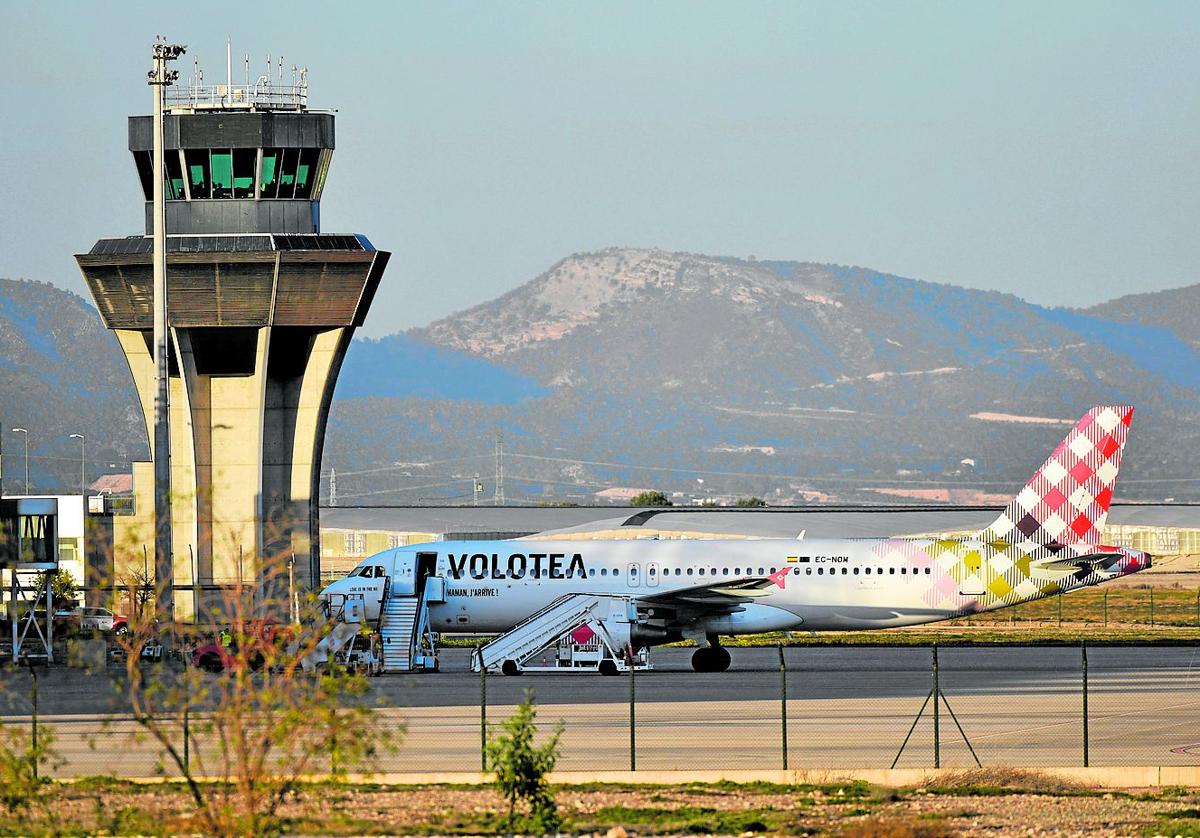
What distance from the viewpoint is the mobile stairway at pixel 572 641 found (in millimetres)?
49844

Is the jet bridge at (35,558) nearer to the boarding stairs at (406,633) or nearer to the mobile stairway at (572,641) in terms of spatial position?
the boarding stairs at (406,633)

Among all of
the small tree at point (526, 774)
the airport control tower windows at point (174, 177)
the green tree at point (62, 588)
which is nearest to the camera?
the small tree at point (526, 774)

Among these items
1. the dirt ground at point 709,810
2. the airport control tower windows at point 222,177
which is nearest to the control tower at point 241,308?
the airport control tower windows at point 222,177

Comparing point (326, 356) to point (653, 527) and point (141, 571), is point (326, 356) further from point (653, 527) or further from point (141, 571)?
point (653, 527)

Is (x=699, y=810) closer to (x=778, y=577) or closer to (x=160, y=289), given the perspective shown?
(x=160, y=289)

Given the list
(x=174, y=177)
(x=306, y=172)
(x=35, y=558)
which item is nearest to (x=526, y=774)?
(x=35, y=558)

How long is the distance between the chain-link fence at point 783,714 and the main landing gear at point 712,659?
1.77 feet

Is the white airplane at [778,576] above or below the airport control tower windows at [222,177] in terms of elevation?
below

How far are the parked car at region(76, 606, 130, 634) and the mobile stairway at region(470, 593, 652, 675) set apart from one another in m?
16.7

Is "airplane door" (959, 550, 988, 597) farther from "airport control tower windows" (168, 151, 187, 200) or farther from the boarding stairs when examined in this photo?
"airport control tower windows" (168, 151, 187, 200)

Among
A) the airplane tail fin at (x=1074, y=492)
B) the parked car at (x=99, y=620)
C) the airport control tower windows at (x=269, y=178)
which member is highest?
the airport control tower windows at (x=269, y=178)

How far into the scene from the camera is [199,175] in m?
60.8

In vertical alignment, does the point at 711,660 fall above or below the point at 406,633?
below

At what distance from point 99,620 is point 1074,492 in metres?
37.0
